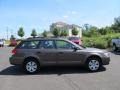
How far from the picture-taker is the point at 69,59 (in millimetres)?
11805

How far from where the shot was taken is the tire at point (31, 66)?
1191 centimetres

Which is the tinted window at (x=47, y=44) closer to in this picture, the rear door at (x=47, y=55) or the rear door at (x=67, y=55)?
the rear door at (x=47, y=55)

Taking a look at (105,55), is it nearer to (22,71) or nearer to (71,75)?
(71,75)

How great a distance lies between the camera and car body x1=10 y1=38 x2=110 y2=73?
11805mm

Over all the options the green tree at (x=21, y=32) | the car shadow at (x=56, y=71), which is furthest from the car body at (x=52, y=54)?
the green tree at (x=21, y=32)

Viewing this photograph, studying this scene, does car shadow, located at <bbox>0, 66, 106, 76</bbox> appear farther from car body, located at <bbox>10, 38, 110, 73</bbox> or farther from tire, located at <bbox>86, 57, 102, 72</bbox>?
car body, located at <bbox>10, 38, 110, 73</bbox>

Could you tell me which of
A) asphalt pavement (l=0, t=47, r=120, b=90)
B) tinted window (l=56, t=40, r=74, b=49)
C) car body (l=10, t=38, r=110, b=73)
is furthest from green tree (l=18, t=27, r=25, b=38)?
tinted window (l=56, t=40, r=74, b=49)

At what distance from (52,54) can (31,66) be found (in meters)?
1.11

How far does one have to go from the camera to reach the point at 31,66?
1191cm

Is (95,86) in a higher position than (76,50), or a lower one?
lower

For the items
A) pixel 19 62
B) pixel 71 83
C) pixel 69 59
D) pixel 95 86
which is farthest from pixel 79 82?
pixel 19 62

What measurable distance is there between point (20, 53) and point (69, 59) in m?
2.24

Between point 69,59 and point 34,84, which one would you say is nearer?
point 34,84

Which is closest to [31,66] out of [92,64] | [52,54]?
[52,54]
